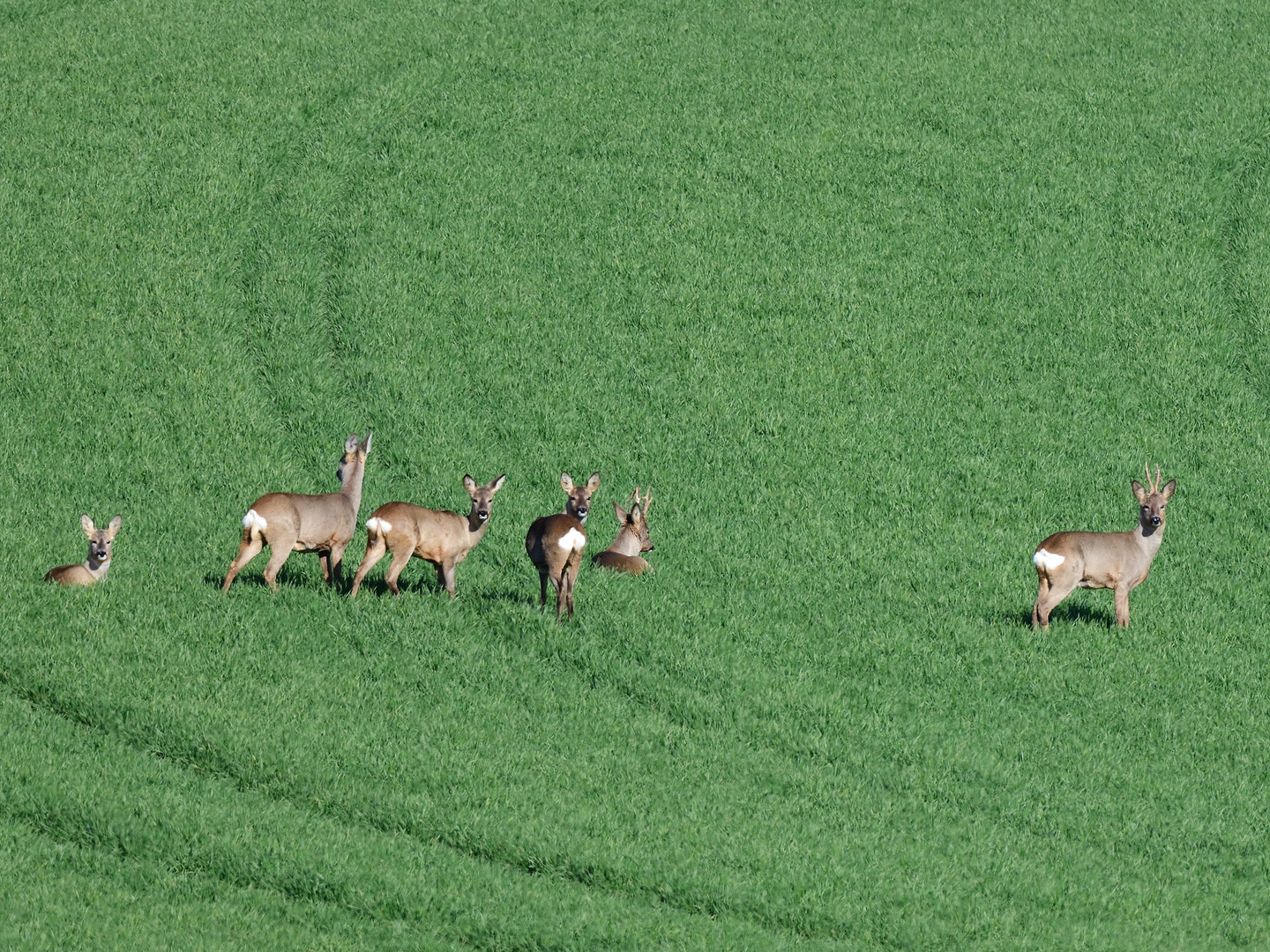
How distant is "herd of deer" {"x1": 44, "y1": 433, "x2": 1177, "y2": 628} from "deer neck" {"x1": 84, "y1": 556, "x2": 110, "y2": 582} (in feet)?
0.04

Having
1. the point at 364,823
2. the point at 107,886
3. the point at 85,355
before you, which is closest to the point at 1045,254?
the point at 85,355

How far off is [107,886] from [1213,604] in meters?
12.9

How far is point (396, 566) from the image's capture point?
16.8 m

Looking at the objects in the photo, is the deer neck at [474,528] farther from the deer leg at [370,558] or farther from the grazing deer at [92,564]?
the grazing deer at [92,564]

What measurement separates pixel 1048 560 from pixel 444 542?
6.33 metres

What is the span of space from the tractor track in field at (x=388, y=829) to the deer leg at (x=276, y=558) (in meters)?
2.54

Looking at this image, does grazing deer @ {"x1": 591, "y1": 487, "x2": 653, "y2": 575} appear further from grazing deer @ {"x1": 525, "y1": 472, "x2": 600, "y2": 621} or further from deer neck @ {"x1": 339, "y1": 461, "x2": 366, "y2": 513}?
deer neck @ {"x1": 339, "y1": 461, "x2": 366, "y2": 513}

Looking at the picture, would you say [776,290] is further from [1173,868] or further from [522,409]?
[1173,868]

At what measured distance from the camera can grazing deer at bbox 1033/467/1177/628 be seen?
1752 cm

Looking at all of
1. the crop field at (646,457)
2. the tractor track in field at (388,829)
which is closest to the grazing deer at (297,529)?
the crop field at (646,457)

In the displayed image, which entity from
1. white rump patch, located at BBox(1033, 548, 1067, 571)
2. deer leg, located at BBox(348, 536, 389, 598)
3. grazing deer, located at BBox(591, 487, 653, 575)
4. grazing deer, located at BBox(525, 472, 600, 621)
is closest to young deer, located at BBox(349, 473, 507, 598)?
deer leg, located at BBox(348, 536, 389, 598)

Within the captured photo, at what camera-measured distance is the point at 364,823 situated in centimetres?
1357

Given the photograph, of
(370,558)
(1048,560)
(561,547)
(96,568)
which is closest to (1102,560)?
(1048,560)

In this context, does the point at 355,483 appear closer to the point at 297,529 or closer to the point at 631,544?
the point at 297,529
